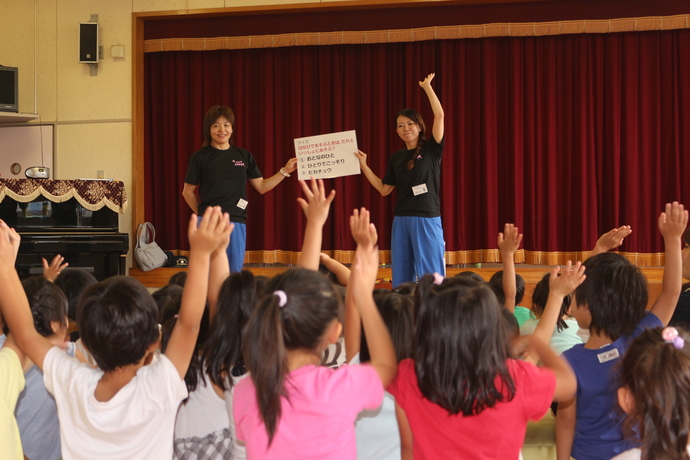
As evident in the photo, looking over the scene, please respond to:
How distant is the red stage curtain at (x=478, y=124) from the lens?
6.00m

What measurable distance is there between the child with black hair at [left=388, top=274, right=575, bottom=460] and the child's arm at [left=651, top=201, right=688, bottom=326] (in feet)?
2.12

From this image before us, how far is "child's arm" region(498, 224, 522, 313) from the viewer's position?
89.8 inches

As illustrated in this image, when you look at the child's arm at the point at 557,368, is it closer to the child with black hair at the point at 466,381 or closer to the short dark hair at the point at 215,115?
the child with black hair at the point at 466,381

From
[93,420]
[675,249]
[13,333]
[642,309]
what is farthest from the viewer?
[675,249]

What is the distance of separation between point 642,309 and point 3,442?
5.32ft

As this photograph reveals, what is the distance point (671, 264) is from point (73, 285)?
207 cm

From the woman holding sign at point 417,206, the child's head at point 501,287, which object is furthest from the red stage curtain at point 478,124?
the child's head at point 501,287

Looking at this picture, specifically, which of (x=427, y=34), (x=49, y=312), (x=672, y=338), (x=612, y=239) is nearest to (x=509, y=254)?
(x=612, y=239)

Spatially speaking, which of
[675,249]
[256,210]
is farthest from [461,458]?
[256,210]

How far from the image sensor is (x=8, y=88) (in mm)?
6137

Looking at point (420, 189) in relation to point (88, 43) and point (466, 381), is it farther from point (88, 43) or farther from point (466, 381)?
point (88, 43)

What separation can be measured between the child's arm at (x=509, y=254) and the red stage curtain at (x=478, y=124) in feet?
12.7

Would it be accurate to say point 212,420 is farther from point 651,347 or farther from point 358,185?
point 358,185

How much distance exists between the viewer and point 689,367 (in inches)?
45.7
